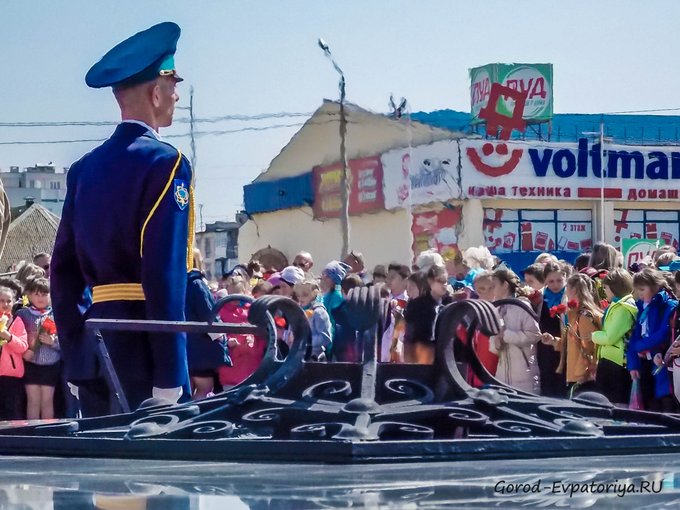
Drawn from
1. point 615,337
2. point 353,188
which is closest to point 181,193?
point 615,337

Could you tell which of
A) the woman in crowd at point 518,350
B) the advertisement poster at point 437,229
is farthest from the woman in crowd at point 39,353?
the advertisement poster at point 437,229

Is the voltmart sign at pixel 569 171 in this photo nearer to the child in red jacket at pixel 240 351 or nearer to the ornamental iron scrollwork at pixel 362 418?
the child in red jacket at pixel 240 351

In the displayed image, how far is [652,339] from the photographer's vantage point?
9078mm

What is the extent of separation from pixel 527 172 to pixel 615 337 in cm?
2833

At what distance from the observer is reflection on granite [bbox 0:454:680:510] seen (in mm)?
2082

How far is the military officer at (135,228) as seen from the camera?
14.7ft

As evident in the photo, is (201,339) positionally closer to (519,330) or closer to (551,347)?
(519,330)

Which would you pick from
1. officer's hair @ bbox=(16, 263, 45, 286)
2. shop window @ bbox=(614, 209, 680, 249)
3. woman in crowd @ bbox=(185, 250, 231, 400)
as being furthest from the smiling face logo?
woman in crowd @ bbox=(185, 250, 231, 400)

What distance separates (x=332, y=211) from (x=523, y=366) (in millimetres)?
32754

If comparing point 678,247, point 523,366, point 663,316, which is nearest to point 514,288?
point 523,366

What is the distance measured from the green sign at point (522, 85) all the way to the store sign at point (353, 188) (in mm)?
3381

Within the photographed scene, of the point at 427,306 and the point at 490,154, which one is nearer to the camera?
the point at 427,306

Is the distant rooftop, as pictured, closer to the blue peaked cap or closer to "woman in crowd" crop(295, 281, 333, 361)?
"woman in crowd" crop(295, 281, 333, 361)

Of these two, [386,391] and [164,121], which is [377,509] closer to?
[386,391]
